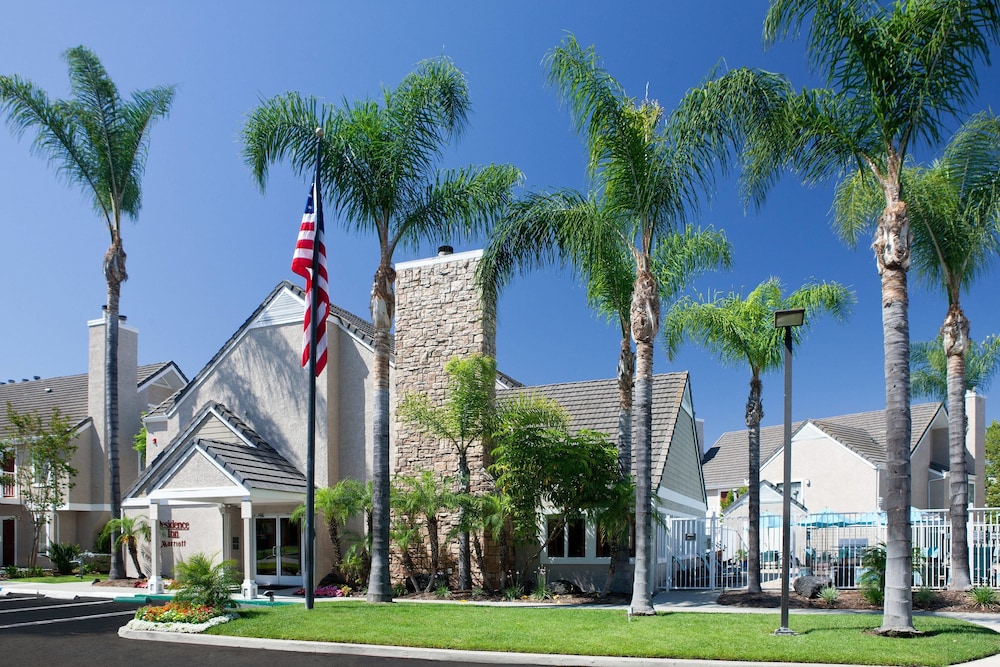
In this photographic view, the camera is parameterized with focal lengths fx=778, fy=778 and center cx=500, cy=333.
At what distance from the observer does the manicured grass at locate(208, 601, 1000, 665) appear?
10.2m

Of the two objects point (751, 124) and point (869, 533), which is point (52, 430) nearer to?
point (751, 124)

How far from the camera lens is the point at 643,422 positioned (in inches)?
565

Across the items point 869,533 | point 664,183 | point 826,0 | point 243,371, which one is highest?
point 826,0

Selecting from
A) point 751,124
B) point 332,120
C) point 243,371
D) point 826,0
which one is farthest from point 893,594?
point 243,371

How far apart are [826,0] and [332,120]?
34.8ft

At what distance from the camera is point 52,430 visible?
28.5m

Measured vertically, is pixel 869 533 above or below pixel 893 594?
below

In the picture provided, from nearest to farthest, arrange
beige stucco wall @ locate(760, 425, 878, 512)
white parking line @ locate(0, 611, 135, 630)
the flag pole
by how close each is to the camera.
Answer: white parking line @ locate(0, 611, 135, 630), the flag pole, beige stucco wall @ locate(760, 425, 878, 512)

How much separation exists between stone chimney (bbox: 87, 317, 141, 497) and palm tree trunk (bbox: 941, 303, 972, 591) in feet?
89.6

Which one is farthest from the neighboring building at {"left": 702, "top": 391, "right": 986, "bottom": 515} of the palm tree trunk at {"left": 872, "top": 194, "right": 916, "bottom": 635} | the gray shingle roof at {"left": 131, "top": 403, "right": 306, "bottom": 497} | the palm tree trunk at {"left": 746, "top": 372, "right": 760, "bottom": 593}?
the palm tree trunk at {"left": 872, "top": 194, "right": 916, "bottom": 635}

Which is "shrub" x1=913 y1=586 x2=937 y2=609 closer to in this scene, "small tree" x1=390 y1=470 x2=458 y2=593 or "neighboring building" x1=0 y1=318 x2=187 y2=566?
"small tree" x1=390 y1=470 x2=458 y2=593

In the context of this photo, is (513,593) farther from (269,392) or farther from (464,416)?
(269,392)

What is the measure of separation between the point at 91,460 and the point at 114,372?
8351mm

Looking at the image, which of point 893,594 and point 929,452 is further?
point 929,452
